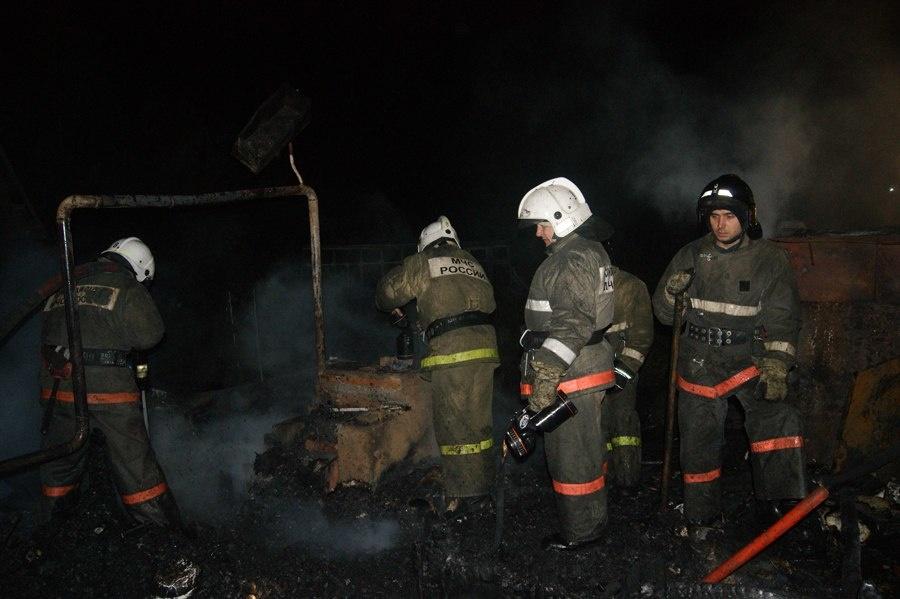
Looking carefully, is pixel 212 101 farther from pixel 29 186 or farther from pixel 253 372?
pixel 253 372

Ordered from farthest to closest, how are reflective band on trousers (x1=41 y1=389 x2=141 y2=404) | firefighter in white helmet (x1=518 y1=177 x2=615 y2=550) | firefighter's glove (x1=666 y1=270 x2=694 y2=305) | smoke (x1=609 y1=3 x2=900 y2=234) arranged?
1. smoke (x1=609 y1=3 x2=900 y2=234)
2. reflective band on trousers (x1=41 y1=389 x2=141 y2=404)
3. firefighter's glove (x1=666 y1=270 x2=694 y2=305)
4. firefighter in white helmet (x1=518 y1=177 x2=615 y2=550)

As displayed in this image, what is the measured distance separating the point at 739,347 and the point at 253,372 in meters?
6.24

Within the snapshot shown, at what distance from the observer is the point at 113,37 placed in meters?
5.67

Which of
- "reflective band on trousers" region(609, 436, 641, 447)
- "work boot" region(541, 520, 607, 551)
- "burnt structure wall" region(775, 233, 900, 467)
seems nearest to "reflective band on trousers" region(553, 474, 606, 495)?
"work boot" region(541, 520, 607, 551)

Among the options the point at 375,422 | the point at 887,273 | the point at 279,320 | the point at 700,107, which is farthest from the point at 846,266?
the point at 700,107

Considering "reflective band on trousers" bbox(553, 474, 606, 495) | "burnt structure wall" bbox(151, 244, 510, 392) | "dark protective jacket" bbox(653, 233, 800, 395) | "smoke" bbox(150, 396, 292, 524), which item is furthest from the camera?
"burnt structure wall" bbox(151, 244, 510, 392)

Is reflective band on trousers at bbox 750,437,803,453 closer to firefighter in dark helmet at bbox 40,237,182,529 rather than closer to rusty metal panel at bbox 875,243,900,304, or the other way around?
rusty metal panel at bbox 875,243,900,304

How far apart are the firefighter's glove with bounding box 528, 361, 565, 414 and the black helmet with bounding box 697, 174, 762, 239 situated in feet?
5.61

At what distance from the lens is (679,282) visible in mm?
4340

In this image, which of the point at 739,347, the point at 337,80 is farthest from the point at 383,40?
the point at 739,347

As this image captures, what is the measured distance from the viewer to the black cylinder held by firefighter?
3.74 m

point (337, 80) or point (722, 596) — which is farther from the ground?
point (337, 80)

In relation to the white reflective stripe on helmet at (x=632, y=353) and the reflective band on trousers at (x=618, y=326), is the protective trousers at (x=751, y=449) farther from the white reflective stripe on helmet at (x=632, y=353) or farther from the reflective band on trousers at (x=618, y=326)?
the reflective band on trousers at (x=618, y=326)

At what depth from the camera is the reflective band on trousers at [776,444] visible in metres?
3.95
